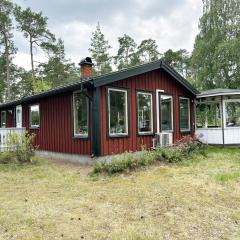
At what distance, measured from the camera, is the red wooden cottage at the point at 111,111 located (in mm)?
9133

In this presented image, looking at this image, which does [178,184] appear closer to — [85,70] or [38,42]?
[85,70]

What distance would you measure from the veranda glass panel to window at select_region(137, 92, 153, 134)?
193 centimetres

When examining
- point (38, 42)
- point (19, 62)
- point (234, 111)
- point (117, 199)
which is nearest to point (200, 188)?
point (117, 199)

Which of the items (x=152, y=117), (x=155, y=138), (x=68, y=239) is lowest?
(x=68, y=239)

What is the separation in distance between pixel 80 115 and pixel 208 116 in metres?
7.31

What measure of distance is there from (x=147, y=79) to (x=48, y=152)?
15.5 feet

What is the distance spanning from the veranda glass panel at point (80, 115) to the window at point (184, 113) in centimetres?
488

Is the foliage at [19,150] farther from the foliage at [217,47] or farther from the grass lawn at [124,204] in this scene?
the foliage at [217,47]

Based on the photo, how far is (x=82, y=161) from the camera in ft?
32.0

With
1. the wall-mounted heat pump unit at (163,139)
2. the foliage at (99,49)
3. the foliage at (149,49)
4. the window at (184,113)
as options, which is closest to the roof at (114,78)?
the window at (184,113)

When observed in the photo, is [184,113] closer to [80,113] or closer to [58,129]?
[80,113]

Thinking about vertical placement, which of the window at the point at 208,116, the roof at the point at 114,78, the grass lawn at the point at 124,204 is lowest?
the grass lawn at the point at 124,204

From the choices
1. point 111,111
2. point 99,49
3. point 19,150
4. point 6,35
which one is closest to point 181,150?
point 111,111

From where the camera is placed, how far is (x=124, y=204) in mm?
5375
